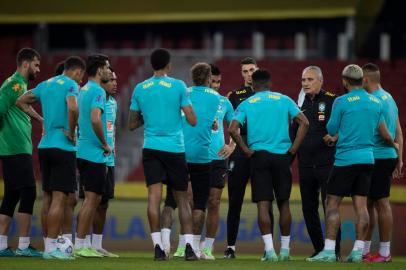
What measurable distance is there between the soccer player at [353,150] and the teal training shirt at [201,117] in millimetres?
1503

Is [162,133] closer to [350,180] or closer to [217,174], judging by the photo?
[217,174]

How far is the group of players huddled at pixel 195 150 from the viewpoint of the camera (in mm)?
11906

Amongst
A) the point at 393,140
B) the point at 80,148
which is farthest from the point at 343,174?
the point at 80,148

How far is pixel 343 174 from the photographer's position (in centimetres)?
1231

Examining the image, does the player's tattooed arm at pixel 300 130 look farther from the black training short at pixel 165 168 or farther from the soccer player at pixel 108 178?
the soccer player at pixel 108 178

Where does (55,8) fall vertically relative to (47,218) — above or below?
above

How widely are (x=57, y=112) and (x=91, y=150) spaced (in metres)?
0.70

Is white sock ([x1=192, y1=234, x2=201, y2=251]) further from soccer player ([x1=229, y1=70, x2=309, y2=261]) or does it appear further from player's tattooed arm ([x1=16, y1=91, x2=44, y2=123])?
player's tattooed arm ([x1=16, y1=91, x2=44, y2=123])

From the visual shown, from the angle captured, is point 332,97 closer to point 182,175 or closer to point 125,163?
point 182,175

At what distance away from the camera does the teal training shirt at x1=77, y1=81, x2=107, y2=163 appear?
12.1 metres

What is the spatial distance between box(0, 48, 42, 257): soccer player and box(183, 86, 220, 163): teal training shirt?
2036 mm

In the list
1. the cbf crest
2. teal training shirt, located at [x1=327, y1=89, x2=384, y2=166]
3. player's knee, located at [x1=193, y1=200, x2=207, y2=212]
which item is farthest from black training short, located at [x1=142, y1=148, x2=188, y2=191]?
the cbf crest

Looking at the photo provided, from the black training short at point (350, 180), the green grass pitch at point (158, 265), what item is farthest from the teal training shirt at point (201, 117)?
the black training short at point (350, 180)

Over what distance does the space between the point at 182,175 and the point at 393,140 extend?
2.78 meters
